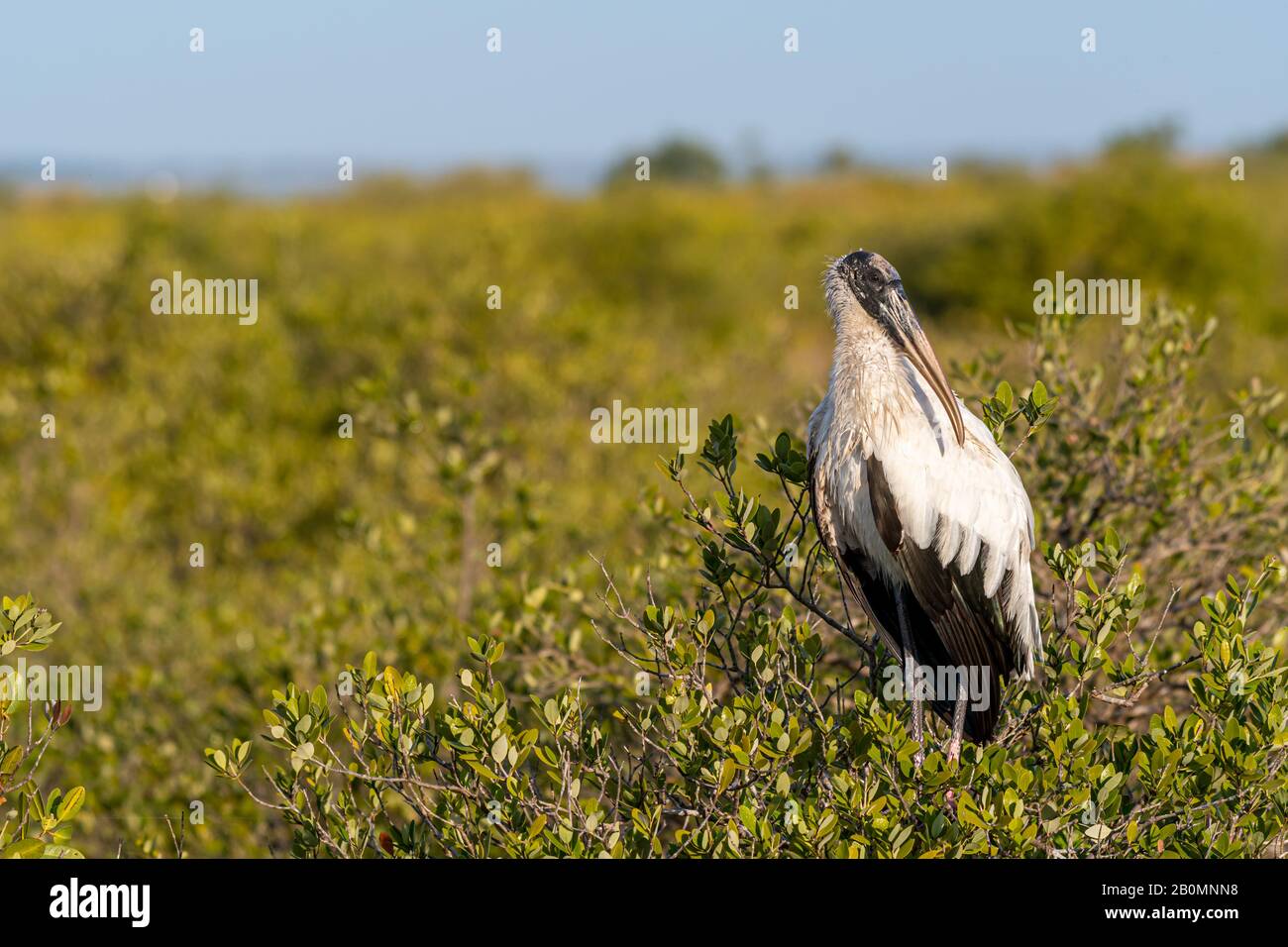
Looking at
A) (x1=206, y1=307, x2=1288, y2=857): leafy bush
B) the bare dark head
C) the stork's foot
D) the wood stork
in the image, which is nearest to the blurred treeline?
the wood stork

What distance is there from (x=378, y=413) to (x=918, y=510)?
518 centimetres

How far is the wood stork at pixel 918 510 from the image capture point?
422 cm

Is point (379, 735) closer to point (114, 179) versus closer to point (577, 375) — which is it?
point (577, 375)

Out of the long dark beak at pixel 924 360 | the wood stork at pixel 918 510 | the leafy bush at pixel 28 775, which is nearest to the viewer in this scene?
the leafy bush at pixel 28 775

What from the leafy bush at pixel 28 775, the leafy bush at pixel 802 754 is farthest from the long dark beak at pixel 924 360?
the leafy bush at pixel 28 775

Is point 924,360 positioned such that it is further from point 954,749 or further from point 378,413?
point 378,413

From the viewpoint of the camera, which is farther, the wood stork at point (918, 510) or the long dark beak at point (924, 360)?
the wood stork at point (918, 510)

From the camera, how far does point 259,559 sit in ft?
44.1

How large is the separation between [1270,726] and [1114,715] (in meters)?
1.34

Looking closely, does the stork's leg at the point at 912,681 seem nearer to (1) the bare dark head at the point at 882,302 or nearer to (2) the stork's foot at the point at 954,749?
(2) the stork's foot at the point at 954,749

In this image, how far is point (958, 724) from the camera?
166 inches

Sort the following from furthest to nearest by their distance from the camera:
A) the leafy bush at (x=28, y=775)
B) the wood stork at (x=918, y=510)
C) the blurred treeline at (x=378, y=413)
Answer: the blurred treeline at (x=378, y=413) < the wood stork at (x=918, y=510) < the leafy bush at (x=28, y=775)

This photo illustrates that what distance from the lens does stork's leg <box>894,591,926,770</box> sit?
4.13m
